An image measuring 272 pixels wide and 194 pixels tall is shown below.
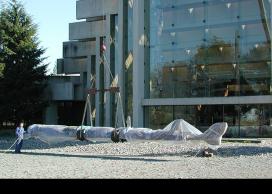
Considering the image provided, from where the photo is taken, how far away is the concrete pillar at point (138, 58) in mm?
42719

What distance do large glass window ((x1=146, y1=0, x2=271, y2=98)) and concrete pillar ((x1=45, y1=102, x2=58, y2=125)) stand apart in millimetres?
15873

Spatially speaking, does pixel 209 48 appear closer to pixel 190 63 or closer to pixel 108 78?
pixel 190 63

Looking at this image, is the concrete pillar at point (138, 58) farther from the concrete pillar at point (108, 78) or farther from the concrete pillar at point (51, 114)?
the concrete pillar at point (51, 114)

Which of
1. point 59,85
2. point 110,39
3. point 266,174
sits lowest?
point 266,174

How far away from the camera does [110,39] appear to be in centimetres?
4688

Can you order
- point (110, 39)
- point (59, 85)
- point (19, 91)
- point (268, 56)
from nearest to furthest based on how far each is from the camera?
1. point (268, 56)
2. point (110, 39)
3. point (19, 91)
4. point (59, 85)

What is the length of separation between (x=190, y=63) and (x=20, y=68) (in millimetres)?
18157

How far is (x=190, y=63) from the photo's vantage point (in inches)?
1614

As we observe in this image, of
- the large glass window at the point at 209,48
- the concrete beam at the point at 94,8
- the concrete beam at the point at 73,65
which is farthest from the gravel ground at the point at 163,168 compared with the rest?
the concrete beam at the point at 73,65

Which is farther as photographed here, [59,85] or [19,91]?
[59,85]

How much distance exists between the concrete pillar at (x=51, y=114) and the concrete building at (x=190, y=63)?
8628mm
